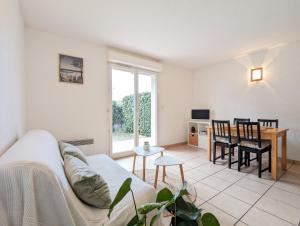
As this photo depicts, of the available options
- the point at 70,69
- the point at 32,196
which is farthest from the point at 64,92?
the point at 32,196

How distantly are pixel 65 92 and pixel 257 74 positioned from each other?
13.5 feet

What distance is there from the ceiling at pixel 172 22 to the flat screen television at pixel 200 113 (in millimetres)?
1814

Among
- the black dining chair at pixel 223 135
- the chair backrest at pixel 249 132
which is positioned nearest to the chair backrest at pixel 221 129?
the black dining chair at pixel 223 135

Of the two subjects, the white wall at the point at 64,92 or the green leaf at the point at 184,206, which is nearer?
the green leaf at the point at 184,206

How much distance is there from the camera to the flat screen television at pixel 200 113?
4.72 m

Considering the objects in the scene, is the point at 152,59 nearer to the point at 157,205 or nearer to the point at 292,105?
the point at 292,105

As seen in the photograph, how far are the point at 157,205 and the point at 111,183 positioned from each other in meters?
1.02

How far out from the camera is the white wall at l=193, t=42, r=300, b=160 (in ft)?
10.6

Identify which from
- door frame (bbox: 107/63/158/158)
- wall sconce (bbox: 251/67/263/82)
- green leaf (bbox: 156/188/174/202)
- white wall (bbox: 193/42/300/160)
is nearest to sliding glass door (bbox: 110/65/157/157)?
door frame (bbox: 107/63/158/158)

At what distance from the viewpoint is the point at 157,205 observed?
1.98 feet

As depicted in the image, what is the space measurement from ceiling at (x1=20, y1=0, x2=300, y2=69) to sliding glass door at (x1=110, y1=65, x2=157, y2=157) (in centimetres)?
69

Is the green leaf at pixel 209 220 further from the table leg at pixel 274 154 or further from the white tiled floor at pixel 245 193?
the table leg at pixel 274 154

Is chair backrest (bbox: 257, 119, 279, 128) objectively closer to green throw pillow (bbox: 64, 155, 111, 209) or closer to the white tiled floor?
the white tiled floor

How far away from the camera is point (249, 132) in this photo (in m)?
2.73
